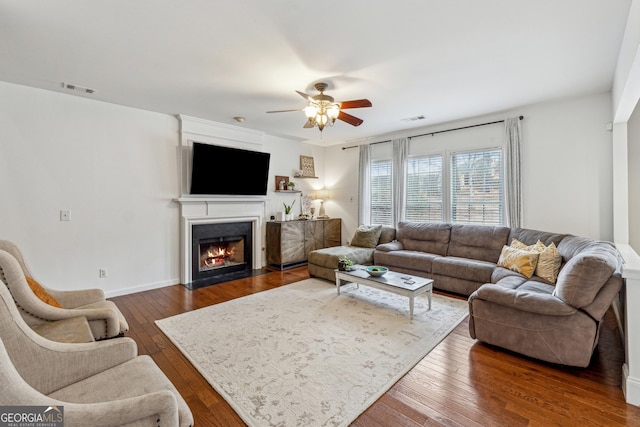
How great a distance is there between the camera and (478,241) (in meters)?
4.43

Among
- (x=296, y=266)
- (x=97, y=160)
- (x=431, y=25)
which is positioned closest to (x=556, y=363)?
(x=431, y=25)

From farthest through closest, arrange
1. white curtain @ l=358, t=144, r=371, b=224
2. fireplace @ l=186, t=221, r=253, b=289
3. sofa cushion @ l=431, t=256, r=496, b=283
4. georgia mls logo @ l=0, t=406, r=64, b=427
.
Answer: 1. white curtain @ l=358, t=144, r=371, b=224
2. fireplace @ l=186, t=221, r=253, b=289
3. sofa cushion @ l=431, t=256, r=496, b=283
4. georgia mls logo @ l=0, t=406, r=64, b=427

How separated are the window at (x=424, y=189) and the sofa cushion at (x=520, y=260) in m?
1.51

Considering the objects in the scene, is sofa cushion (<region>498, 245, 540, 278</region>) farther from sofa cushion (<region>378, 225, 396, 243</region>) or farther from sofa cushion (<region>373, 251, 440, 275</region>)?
sofa cushion (<region>378, 225, 396, 243</region>)

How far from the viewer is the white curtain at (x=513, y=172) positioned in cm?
432

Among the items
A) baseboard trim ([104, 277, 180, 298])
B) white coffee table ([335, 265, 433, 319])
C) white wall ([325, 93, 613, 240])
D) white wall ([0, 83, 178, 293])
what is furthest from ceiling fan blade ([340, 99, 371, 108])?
baseboard trim ([104, 277, 180, 298])

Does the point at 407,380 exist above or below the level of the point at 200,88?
below

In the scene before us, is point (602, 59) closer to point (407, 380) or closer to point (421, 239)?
point (421, 239)

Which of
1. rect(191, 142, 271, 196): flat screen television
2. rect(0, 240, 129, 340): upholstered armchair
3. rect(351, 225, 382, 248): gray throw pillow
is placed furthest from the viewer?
rect(351, 225, 382, 248): gray throw pillow

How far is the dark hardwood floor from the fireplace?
1.91 meters

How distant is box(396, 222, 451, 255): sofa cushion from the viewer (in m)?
4.83

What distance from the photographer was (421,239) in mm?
5086

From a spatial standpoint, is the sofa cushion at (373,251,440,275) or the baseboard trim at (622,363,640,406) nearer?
the baseboard trim at (622,363,640,406)

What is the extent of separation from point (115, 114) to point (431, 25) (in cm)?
419
